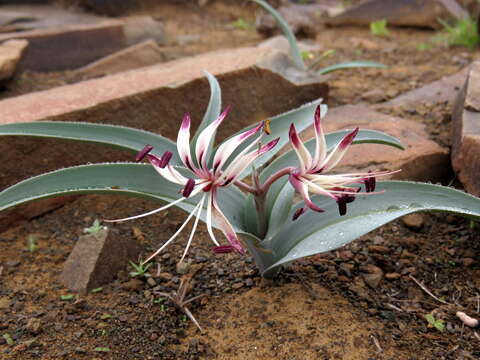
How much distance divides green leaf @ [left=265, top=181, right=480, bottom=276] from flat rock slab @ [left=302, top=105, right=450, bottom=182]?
600 millimetres

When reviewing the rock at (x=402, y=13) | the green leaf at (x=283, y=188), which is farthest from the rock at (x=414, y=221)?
the rock at (x=402, y=13)

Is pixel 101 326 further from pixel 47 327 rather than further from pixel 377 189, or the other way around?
pixel 377 189

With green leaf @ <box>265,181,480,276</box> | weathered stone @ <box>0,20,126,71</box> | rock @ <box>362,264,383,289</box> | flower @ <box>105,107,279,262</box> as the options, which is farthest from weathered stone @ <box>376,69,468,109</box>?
weathered stone @ <box>0,20,126,71</box>

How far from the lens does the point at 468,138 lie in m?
1.76

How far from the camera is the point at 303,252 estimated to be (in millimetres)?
1287

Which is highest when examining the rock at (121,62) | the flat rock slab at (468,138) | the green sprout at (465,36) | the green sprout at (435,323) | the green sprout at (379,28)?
the flat rock slab at (468,138)

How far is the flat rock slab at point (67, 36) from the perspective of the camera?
369cm

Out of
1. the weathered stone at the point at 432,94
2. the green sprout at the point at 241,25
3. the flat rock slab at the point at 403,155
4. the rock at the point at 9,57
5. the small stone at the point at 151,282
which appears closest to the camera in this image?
the small stone at the point at 151,282

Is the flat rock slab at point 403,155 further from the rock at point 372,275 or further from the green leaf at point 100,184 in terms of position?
the green leaf at point 100,184

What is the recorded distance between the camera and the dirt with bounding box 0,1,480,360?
4.46ft

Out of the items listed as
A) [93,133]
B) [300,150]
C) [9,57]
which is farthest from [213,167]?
[9,57]

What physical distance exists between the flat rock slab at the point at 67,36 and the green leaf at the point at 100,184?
8.22 feet

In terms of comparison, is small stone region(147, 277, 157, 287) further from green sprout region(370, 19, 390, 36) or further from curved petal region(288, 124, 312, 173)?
green sprout region(370, 19, 390, 36)

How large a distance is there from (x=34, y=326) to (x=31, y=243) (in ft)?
1.61
